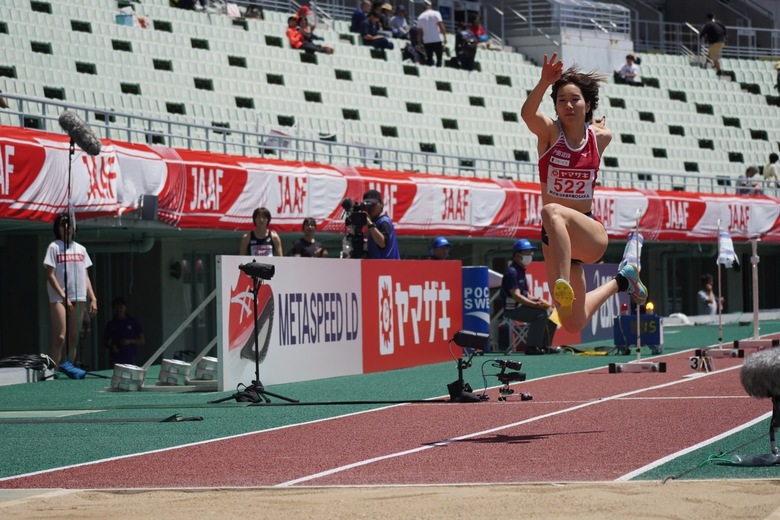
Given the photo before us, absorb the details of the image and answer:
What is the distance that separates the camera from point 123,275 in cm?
2075

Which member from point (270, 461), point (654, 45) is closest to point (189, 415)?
point (270, 461)

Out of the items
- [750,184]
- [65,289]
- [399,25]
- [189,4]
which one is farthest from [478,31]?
[65,289]

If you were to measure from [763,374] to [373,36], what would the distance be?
25893 millimetres

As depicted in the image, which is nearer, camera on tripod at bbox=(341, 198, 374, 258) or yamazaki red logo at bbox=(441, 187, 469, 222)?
camera on tripod at bbox=(341, 198, 374, 258)

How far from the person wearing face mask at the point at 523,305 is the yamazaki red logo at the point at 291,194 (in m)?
3.46

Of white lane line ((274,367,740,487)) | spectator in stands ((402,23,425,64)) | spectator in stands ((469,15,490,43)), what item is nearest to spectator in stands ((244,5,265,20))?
spectator in stands ((402,23,425,64))

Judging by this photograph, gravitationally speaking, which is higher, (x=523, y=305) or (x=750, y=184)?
(x=750, y=184)

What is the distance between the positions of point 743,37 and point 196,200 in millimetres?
32896

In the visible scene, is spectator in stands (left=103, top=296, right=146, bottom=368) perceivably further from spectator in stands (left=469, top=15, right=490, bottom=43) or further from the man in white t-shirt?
spectator in stands (left=469, top=15, right=490, bottom=43)

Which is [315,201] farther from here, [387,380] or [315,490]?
[315,490]

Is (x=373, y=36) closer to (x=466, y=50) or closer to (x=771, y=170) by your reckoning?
(x=466, y=50)

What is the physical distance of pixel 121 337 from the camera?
1830cm

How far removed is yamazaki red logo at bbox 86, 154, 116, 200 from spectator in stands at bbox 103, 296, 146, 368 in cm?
251

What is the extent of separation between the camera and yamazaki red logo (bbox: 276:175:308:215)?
795 inches
